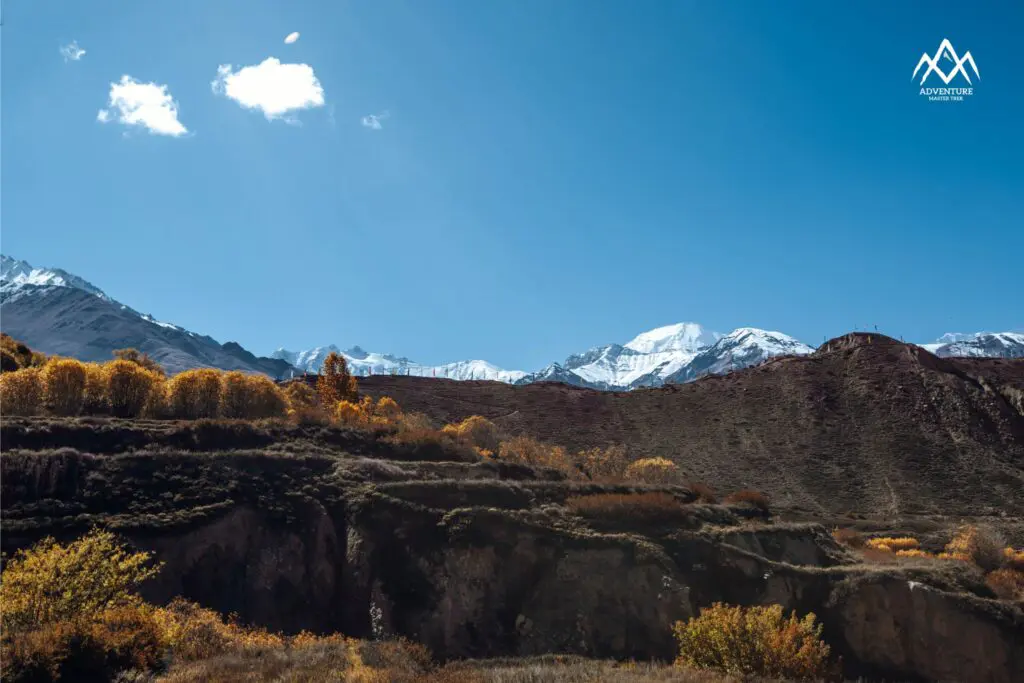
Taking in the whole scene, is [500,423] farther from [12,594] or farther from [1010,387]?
[12,594]

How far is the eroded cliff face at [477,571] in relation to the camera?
1091 inches

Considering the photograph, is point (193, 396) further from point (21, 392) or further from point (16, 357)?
point (16, 357)

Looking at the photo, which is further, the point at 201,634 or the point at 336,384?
the point at 336,384

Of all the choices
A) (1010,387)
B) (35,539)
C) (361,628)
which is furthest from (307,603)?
(1010,387)

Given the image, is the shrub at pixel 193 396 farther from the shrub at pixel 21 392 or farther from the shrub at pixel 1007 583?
the shrub at pixel 1007 583

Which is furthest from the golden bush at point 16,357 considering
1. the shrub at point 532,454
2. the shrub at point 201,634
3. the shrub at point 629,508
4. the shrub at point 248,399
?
the shrub at point 629,508

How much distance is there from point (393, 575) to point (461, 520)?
3.92m

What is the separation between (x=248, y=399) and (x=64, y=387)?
13445mm

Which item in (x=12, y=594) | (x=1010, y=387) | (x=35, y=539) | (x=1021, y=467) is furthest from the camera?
(x=1010, y=387)

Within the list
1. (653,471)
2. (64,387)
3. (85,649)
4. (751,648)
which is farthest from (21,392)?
(653,471)

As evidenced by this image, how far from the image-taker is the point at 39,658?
50.3 feet

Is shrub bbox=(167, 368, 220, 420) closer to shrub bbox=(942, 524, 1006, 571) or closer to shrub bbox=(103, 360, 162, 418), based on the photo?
shrub bbox=(103, 360, 162, 418)

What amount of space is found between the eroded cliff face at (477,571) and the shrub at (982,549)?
11.1m

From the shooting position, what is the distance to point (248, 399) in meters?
59.7
